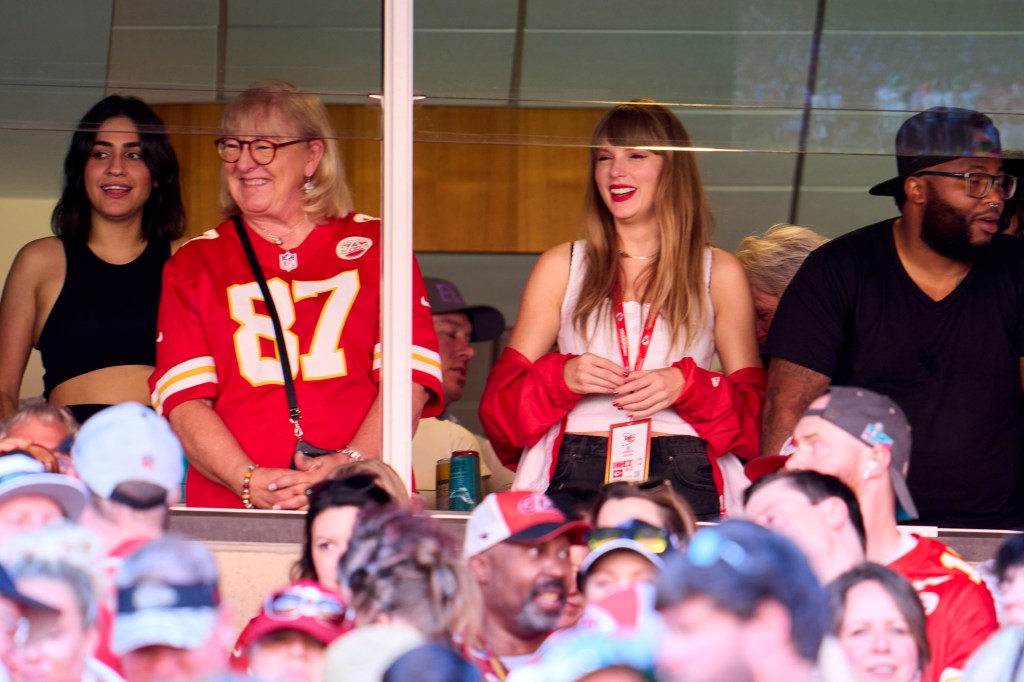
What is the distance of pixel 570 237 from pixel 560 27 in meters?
2.51

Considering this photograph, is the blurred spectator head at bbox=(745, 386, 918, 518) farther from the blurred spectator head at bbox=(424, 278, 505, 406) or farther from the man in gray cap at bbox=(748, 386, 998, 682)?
the blurred spectator head at bbox=(424, 278, 505, 406)

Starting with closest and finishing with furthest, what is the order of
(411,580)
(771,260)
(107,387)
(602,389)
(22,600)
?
1. (22,600)
2. (411,580)
3. (602,389)
4. (107,387)
5. (771,260)

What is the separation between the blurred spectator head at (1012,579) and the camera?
7.63 feet

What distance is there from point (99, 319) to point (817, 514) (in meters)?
2.01

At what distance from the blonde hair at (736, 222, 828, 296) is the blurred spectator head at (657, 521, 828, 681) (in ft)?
8.26

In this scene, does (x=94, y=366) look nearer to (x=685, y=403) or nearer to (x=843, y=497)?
(x=685, y=403)

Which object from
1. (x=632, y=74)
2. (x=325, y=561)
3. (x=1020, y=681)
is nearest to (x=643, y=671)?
(x=1020, y=681)

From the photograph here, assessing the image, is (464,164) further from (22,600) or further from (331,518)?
(22,600)

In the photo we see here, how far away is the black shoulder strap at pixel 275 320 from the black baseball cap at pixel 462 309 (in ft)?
5.75

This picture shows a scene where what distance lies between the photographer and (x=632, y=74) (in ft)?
11.7

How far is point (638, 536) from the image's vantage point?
2471 millimetres

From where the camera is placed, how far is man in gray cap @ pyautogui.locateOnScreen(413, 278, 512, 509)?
15.4 ft

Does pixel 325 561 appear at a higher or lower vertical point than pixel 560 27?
lower

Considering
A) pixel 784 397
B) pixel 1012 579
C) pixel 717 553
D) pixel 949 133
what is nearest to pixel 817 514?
pixel 1012 579
